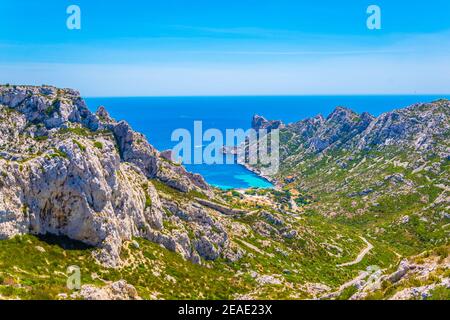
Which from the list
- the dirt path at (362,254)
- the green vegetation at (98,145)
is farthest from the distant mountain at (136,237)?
the dirt path at (362,254)

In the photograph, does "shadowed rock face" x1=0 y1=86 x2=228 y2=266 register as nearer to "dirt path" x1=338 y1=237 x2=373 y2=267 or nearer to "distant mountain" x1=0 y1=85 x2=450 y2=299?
"distant mountain" x1=0 y1=85 x2=450 y2=299

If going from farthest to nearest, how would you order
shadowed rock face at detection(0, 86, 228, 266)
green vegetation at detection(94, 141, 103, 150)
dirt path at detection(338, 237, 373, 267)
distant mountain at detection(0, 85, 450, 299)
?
dirt path at detection(338, 237, 373, 267), green vegetation at detection(94, 141, 103, 150), shadowed rock face at detection(0, 86, 228, 266), distant mountain at detection(0, 85, 450, 299)

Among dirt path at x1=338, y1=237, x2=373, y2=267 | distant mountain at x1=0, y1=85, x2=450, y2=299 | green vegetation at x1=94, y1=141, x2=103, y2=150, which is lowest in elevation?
dirt path at x1=338, y1=237, x2=373, y2=267

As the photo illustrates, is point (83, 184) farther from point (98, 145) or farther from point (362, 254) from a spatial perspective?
point (362, 254)

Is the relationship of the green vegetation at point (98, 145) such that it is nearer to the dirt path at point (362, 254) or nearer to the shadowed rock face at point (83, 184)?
the shadowed rock face at point (83, 184)

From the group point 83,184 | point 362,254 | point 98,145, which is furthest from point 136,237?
point 362,254

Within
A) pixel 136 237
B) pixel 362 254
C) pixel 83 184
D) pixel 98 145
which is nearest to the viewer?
pixel 83 184

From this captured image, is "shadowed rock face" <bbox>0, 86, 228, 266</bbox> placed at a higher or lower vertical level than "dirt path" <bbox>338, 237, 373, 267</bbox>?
higher

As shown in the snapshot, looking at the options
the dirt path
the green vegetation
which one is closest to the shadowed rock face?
the green vegetation
